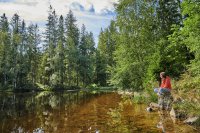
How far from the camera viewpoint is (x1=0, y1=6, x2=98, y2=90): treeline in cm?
6106

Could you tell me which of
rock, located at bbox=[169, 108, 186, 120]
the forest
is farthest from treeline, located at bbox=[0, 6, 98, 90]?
rock, located at bbox=[169, 108, 186, 120]

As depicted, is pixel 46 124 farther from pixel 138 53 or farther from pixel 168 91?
pixel 138 53

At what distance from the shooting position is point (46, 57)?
65.2 m

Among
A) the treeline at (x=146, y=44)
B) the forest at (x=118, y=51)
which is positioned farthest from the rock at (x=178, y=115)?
the treeline at (x=146, y=44)

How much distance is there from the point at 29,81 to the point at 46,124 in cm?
5183

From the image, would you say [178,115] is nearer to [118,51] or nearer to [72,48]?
[118,51]

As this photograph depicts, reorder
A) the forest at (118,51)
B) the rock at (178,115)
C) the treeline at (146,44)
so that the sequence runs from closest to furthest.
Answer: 1. the rock at (178,115)
2. the forest at (118,51)
3. the treeline at (146,44)

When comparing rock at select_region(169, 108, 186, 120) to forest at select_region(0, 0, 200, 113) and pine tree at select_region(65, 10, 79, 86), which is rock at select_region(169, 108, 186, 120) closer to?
forest at select_region(0, 0, 200, 113)

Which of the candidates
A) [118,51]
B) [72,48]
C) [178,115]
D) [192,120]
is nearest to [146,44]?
[118,51]

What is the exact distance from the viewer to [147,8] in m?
32.1

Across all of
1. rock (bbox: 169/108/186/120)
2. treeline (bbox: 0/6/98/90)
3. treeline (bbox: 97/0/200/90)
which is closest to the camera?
rock (bbox: 169/108/186/120)

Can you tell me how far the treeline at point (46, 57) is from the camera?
6106 cm

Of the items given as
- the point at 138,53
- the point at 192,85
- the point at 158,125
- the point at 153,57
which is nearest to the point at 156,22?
the point at 138,53

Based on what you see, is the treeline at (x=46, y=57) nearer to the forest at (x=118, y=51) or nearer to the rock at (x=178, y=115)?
the forest at (x=118, y=51)
